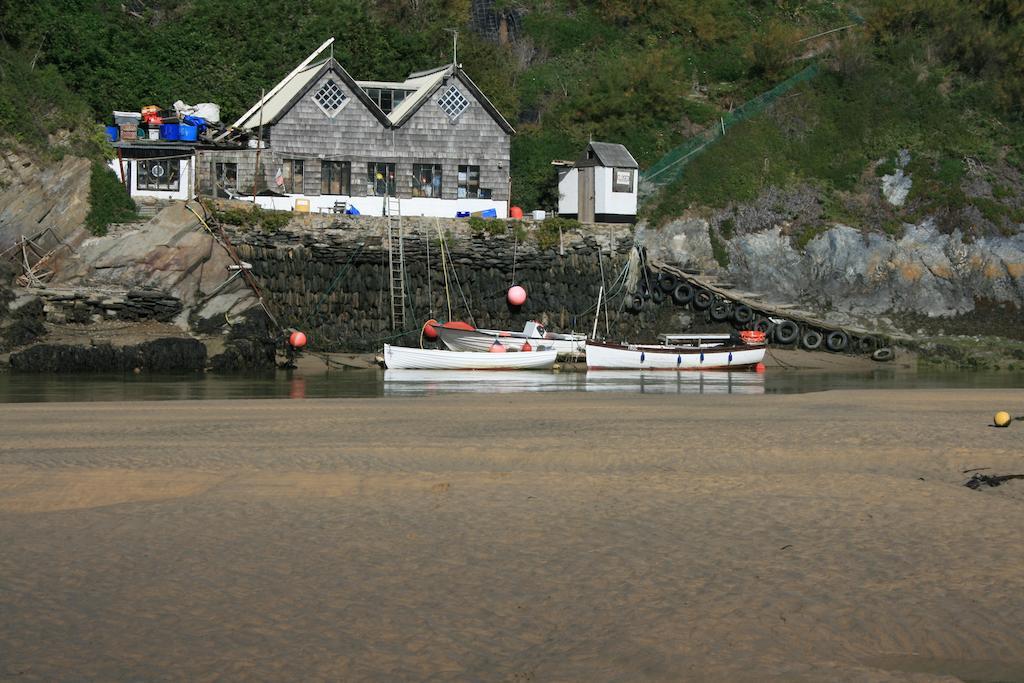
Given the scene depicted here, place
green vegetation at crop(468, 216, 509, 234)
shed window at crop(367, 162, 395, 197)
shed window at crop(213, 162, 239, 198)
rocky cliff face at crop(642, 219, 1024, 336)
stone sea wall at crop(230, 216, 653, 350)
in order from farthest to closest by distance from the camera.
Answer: shed window at crop(367, 162, 395, 197)
shed window at crop(213, 162, 239, 198)
rocky cliff face at crop(642, 219, 1024, 336)
green vegetation at crop(468, 216, 509, 234)
stone sea wall at crop(230, 216, 653, 350)

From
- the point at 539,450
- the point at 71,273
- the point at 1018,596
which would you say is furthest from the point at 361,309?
the point at 1018,596

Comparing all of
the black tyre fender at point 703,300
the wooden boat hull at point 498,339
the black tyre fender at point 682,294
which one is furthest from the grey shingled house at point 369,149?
the black tyre fender at point 703,300

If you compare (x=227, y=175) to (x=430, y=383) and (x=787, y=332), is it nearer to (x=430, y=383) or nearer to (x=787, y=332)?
(x=430, y=383)

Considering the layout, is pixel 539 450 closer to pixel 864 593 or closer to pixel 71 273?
pixel 864 593

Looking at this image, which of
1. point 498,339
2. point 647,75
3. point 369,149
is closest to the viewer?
point 498,339

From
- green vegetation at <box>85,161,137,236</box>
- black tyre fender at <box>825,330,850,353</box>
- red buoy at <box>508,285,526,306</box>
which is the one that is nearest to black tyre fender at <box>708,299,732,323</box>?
black tyre fender at <box>825,330,850,353</box>

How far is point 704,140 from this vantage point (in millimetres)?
48594

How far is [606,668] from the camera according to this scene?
712 cm

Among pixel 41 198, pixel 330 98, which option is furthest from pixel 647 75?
pixel 41 198

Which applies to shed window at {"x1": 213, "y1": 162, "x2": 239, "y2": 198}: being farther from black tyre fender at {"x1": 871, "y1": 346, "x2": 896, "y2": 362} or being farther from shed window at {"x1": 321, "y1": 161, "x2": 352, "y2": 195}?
black tyre fender at {"x1": 871, "y1": 346, "x2": 896, "y2": 362}

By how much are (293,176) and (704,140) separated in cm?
1750

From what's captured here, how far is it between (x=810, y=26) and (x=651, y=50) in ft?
35.4

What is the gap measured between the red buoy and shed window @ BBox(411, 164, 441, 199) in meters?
7.62

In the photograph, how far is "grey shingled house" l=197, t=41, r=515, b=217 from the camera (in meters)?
43.7
